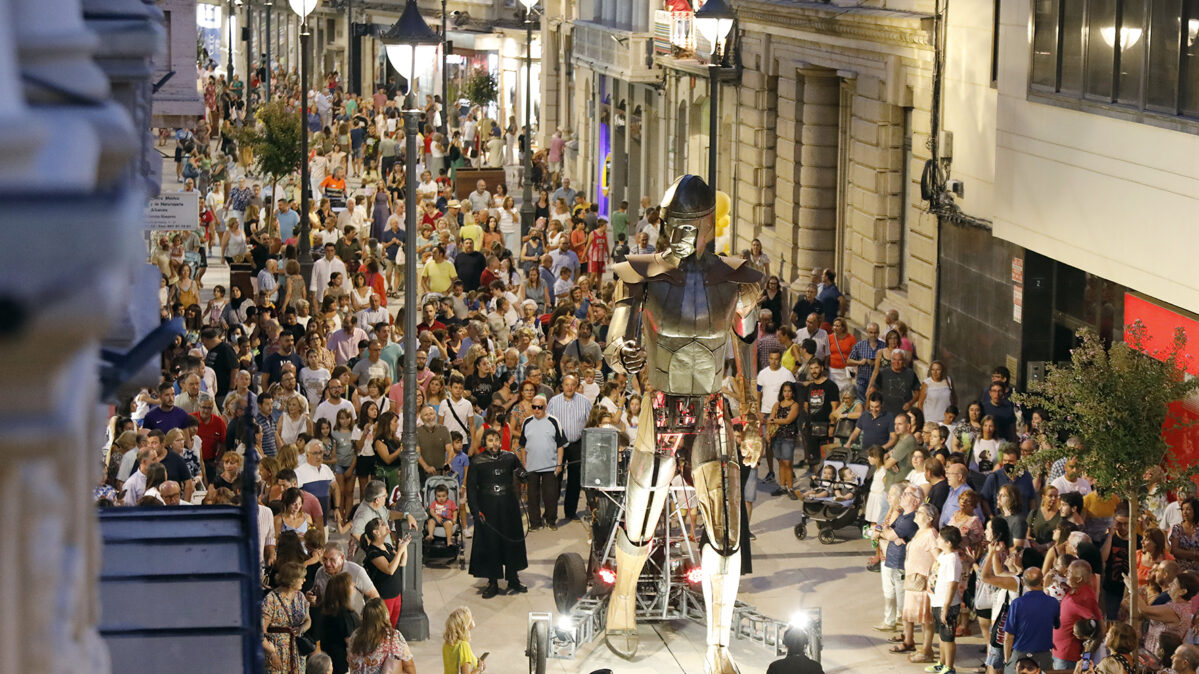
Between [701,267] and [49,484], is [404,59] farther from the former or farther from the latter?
[49,484]

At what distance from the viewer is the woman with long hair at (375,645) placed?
11.9 metres

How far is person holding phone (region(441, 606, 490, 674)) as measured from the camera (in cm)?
1202

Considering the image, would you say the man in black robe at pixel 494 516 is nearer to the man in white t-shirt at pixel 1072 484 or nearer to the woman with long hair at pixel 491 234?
the man in white t-shirt at pixel 1072 484

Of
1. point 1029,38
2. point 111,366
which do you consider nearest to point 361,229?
point 1029,38

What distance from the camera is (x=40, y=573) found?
223 cm

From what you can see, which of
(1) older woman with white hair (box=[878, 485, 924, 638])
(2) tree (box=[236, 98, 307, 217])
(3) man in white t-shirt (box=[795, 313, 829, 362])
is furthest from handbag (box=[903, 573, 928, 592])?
(2) tree (box=[236, 98, 307, 217])

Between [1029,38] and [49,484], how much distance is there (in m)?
19.2

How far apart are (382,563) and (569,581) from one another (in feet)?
6.54

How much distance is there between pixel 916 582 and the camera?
1430 centimetres

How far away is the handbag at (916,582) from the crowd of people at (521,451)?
0.08 ft

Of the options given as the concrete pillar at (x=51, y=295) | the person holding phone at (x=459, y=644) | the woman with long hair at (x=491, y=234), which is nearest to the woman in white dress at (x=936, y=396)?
the person holding phone at (x=459, y=644)

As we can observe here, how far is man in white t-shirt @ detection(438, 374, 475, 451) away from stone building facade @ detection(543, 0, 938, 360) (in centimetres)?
837

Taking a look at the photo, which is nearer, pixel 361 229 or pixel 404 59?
pixel 404 59

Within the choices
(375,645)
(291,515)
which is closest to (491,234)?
(291,515)
